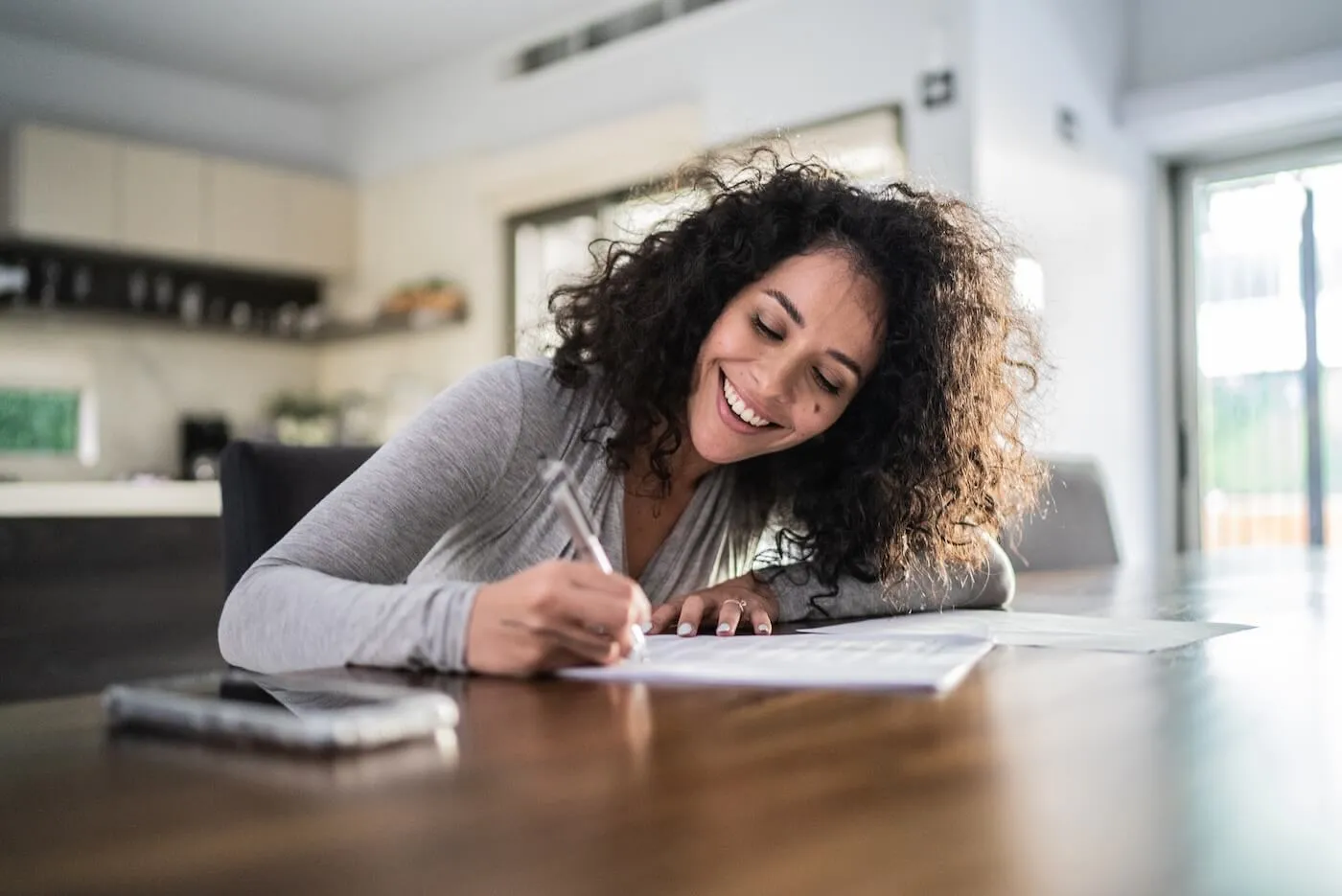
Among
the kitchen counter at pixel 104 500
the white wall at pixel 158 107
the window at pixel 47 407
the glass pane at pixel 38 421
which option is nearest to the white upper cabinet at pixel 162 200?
the white wall at pixel 158 107

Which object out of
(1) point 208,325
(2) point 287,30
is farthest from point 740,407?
(1) point 208,325

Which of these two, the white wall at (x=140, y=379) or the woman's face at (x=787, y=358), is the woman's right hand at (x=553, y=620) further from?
the white wall at (x=140, y=379)

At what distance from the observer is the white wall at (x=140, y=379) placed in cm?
538

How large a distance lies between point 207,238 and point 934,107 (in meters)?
3.50

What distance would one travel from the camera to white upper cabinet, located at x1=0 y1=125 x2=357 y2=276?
5.10 meters

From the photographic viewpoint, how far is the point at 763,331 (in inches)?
55.3

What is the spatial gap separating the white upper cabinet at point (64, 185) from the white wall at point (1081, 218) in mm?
3784

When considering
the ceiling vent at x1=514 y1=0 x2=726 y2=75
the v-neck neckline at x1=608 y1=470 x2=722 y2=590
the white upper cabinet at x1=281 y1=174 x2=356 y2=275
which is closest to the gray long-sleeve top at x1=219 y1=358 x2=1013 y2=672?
the v-neck neckline at x1=608 y1=470 x2=722 y2=590

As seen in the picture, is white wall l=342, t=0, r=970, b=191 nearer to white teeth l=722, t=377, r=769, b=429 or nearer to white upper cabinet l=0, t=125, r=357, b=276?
white upper cabinet l=0, t=125, r=357, b=276

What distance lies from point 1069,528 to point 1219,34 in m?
2.51

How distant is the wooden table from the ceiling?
15.7 ft

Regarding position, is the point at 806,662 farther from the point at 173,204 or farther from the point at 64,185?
the point at 173,204

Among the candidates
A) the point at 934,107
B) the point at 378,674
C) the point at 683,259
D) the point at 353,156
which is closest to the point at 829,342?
the point at 683,259

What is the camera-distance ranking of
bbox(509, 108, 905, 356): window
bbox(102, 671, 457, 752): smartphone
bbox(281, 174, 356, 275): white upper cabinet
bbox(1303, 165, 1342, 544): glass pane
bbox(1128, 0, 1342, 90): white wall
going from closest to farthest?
bbox(102, 671, 457, 752): smartphone
bbox(509, 108, 905, 356): window
bbox(1128, 0, 1342, 90): white wall
bbox(1303, 165, 1342, 544): glass pane
bbox(281, 174, 356, 275): white upper cabinet
